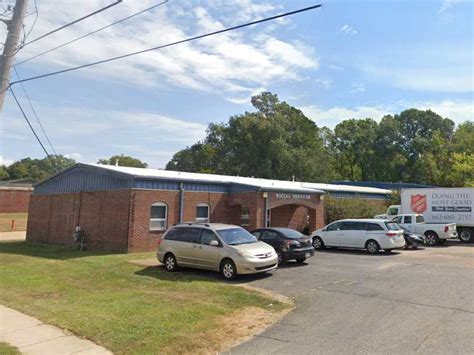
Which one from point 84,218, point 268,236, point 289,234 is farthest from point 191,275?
point 84,218

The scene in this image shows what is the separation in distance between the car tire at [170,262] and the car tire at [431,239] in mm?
17374

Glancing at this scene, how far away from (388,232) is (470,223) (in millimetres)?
10359

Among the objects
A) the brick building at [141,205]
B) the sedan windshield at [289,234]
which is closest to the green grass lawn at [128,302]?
the sedan windshield at [289,234]

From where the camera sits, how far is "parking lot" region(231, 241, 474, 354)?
754cm

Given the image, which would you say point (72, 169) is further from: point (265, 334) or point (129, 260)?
point (265, 334)

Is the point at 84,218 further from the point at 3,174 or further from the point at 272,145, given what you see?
the point at 3,174

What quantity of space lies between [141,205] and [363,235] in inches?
426

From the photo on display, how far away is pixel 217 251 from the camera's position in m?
14.5

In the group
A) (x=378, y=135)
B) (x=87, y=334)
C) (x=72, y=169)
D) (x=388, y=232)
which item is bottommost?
(x=87, y=334)

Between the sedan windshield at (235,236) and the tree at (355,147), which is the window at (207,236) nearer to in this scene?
the sedan windshield at (235,236)

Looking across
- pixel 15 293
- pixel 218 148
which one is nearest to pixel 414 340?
pixel 15 293

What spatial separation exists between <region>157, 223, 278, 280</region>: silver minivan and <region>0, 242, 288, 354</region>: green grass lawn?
478mm

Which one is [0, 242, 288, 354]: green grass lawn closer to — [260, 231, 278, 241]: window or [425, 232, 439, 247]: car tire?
[260, 231, 278, 241]: window

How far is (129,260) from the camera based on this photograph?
18562mm
